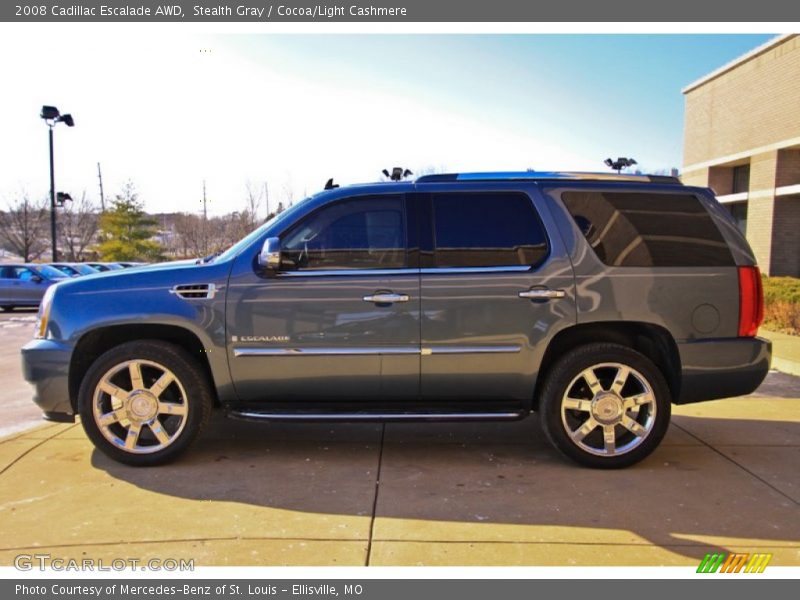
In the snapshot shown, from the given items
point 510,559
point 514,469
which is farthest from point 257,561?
point 514,469

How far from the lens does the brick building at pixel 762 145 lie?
19516mm

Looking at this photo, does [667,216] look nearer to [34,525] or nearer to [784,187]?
[34,525]

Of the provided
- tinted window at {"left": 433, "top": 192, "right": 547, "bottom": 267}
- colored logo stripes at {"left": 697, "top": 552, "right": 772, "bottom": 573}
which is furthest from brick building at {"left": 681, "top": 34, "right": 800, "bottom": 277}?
colored logo stripes at {"left": 697, "top": 552, "right": 772, "bottom": 573}

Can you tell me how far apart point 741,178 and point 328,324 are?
24.6 m

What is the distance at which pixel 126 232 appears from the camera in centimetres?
3528

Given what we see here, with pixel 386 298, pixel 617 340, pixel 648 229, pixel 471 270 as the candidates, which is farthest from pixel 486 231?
pixel 617 340

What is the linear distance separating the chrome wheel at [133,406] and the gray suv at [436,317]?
0.05ft

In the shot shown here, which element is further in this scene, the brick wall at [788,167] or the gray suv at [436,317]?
the brick wall at [788,167]

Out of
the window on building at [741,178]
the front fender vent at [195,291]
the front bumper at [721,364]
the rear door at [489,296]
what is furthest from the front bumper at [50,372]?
the window on building at [741,178]

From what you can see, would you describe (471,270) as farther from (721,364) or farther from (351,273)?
(721,364)

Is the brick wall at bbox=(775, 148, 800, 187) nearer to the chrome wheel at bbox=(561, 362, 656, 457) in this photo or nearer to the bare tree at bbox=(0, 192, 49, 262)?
the chrome wheel at bbox=(561, 362, 656, 457)

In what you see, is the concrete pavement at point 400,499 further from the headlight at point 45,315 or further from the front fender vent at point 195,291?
the front fender vent at point 195,291

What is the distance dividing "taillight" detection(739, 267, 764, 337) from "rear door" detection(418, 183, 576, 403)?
121 cm

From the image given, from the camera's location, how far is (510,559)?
2980 mm
